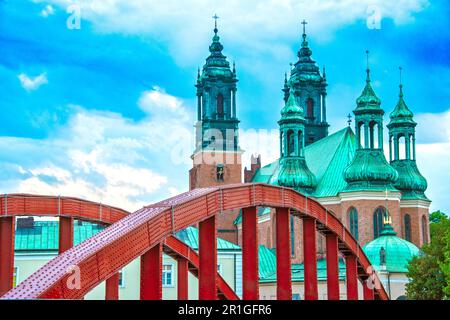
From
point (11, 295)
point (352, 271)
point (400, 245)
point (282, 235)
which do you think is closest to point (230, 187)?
point (282, 235)

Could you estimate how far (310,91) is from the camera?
7062cm

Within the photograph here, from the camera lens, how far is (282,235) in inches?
643

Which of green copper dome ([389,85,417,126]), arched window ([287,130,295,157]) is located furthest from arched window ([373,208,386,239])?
arched window ([287,130,295,157])

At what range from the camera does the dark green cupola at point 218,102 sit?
66.9m

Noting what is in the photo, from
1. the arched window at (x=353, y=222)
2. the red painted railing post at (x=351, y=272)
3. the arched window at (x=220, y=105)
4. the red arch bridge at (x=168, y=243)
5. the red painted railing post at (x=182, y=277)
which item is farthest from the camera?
the arched window at (x=220, y=105)

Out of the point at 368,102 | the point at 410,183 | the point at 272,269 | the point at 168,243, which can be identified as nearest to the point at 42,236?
the point at 168,243

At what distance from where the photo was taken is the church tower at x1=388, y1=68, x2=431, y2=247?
57.9m

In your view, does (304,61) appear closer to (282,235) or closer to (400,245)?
(400,245)

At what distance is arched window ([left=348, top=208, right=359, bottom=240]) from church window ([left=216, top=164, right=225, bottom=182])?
1361 centimetres

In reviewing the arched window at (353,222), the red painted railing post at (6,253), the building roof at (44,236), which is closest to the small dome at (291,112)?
the arched window at (353,222)

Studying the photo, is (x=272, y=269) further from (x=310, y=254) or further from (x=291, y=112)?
(x=310, y=254)

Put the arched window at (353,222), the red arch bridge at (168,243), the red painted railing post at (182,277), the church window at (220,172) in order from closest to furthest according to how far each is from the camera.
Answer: the red arch bridge at (168,243) → the red painted railing post at (182,277) → the arched window at (353,222) → the church window at (220,172)

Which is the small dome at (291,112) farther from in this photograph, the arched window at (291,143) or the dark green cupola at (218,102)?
the dark green cupola at (218,102)

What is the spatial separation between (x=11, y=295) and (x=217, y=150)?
6031 centimetres
